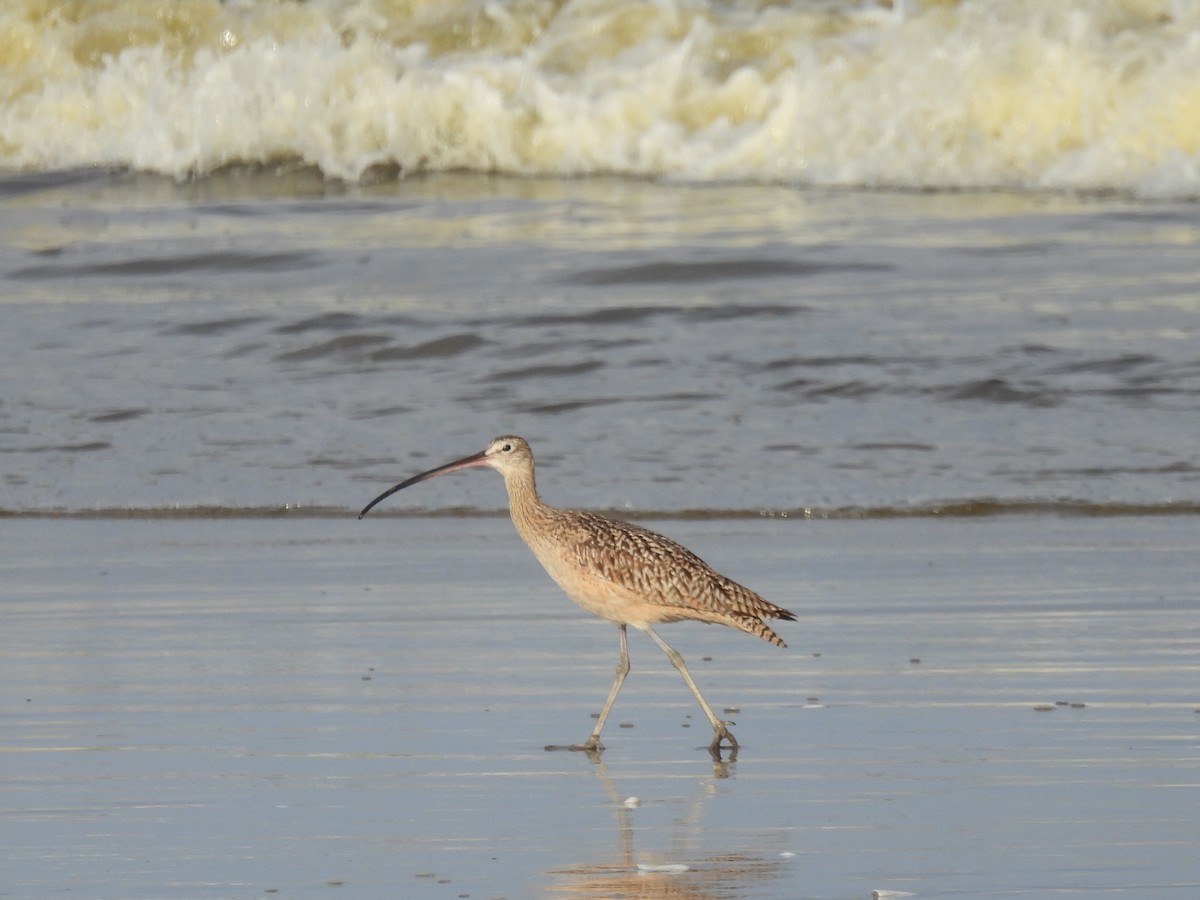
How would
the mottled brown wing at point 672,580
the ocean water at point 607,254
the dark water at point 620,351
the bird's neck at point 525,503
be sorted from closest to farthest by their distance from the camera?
the mottled brown wing at point 672,580 → the bird's neck at point 525,503 → the dark water at point 620,351 → the ocean water at point 607,254

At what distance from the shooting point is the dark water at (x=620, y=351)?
31.2 ft

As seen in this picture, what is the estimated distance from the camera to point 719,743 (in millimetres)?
5301

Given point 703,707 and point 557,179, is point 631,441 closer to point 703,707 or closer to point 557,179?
point 703,707

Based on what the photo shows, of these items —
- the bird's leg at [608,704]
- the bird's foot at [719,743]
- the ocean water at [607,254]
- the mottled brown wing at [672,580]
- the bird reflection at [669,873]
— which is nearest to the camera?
Result: the bird reflection at [669,873]

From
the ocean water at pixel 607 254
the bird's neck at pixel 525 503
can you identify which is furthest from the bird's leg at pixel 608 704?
the ocean water at pixel 607 254

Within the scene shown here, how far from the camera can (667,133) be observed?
18.0m

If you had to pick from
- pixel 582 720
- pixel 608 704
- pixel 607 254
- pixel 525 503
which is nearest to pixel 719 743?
pixel 608 704

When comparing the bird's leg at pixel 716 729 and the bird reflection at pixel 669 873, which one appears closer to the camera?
the bird reflection at pixel 669 873

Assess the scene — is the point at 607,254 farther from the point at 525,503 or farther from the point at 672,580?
the point at 672,580

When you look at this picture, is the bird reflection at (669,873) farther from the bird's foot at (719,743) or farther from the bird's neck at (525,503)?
the bird's neck at (525,503)

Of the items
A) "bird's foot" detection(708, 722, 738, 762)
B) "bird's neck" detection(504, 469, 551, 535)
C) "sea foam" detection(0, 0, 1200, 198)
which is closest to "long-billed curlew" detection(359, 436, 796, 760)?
"bird's neck" detection(504, 469, 551, 535)

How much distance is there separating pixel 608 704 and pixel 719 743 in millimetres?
399

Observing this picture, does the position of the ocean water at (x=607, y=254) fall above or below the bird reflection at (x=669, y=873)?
below

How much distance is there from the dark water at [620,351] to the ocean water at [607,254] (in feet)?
0.11
